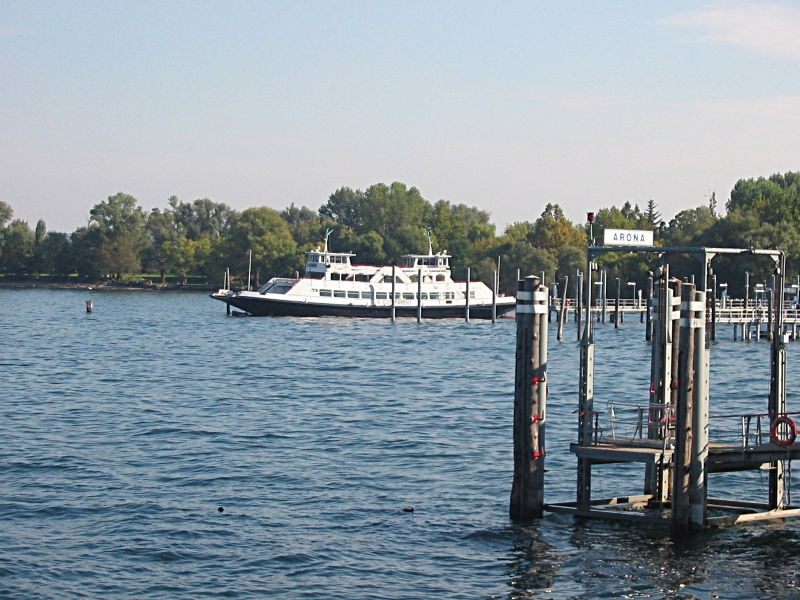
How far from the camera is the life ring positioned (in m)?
23.1

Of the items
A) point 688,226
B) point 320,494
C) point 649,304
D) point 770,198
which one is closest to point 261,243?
point 688,226

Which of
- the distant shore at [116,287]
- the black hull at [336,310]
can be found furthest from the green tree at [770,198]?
the distant shore at [116,287]

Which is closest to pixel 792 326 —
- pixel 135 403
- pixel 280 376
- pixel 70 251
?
pixel 280 376

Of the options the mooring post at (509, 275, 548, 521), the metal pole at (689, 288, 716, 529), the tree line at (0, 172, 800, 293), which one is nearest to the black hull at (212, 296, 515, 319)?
the tree line at (0, 172, 800, 293)

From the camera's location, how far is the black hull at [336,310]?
332 feet

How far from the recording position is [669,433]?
78.1ft

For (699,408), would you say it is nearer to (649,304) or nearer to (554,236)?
(649,304)

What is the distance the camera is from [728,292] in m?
Result: 114

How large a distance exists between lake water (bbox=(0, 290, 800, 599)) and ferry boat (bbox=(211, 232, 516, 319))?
142 feet

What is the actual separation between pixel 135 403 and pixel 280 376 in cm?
1233

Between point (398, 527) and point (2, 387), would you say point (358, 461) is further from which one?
point (2, 387)

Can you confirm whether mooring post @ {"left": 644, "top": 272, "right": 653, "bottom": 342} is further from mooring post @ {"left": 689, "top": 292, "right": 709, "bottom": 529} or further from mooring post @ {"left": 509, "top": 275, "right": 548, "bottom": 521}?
mooring post @ {"left": 689, "top": 292, "right": 709, "bottom": 529}

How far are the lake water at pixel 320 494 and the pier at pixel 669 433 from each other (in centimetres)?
71

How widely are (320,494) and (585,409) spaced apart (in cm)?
725
